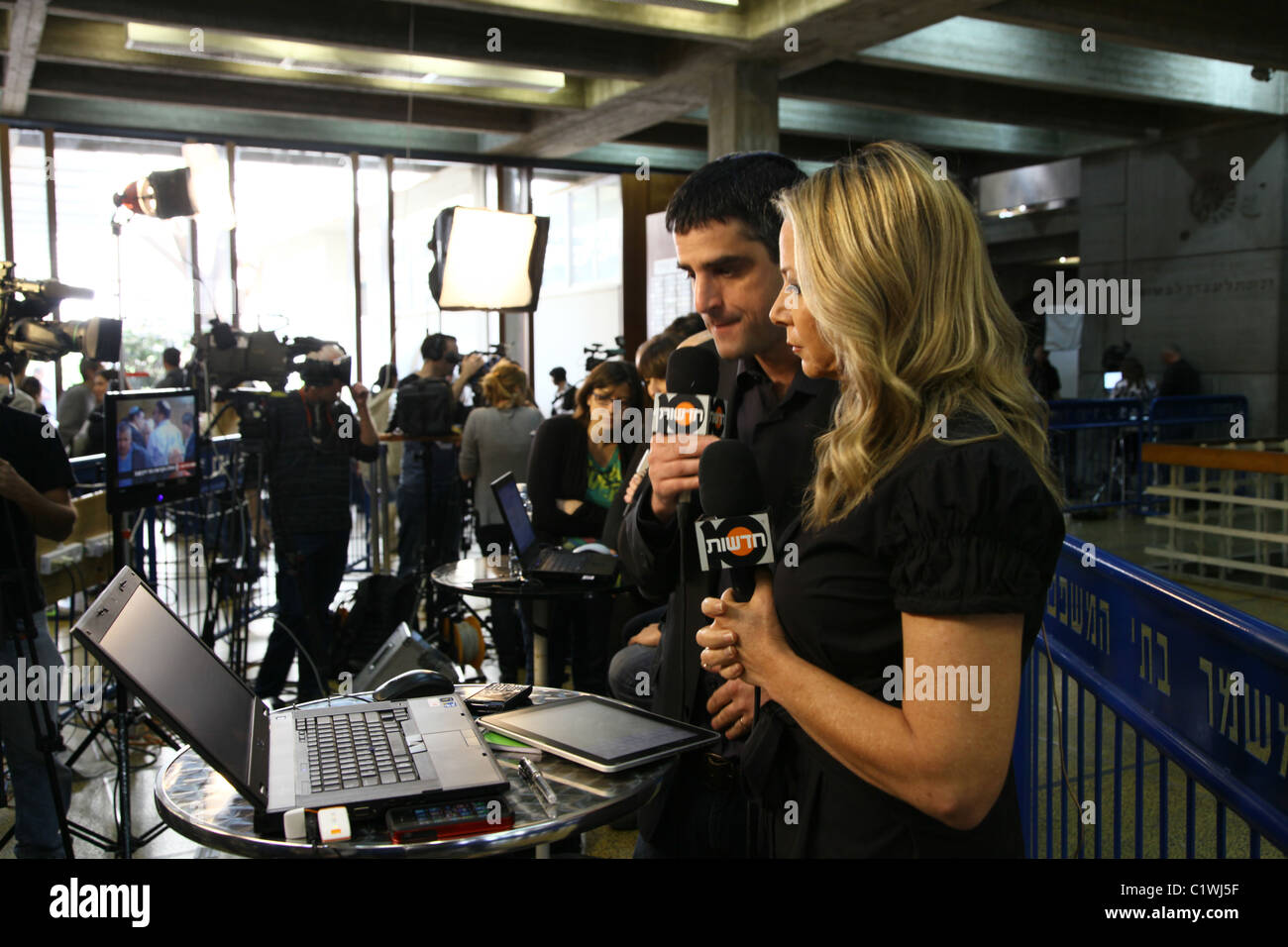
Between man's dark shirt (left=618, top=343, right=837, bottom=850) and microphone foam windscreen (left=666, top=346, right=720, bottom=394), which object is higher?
microphone foam windscreen (left=666, top=346, right=720, bottom=394)

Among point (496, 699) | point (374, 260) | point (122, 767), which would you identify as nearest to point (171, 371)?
point (374, 260)

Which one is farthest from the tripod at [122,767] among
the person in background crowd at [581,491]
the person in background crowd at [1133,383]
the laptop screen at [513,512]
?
the person in background crowd at [1133,383]

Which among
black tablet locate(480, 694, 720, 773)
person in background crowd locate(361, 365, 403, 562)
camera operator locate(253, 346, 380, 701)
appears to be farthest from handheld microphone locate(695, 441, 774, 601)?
person in background crowd locate(361, 365, 403, 562)

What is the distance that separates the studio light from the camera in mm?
4219

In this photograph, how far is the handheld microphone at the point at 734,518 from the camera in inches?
46.1

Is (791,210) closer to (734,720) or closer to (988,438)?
(988,438)

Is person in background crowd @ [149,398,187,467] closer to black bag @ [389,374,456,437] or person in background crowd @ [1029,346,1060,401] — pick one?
black bag @ [389,374,456,437]

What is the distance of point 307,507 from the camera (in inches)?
168

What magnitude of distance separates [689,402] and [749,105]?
695cm

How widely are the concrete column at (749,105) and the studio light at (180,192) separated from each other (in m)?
4.26

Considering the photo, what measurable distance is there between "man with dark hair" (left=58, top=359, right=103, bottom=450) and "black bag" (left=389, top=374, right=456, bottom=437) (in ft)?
9.69
